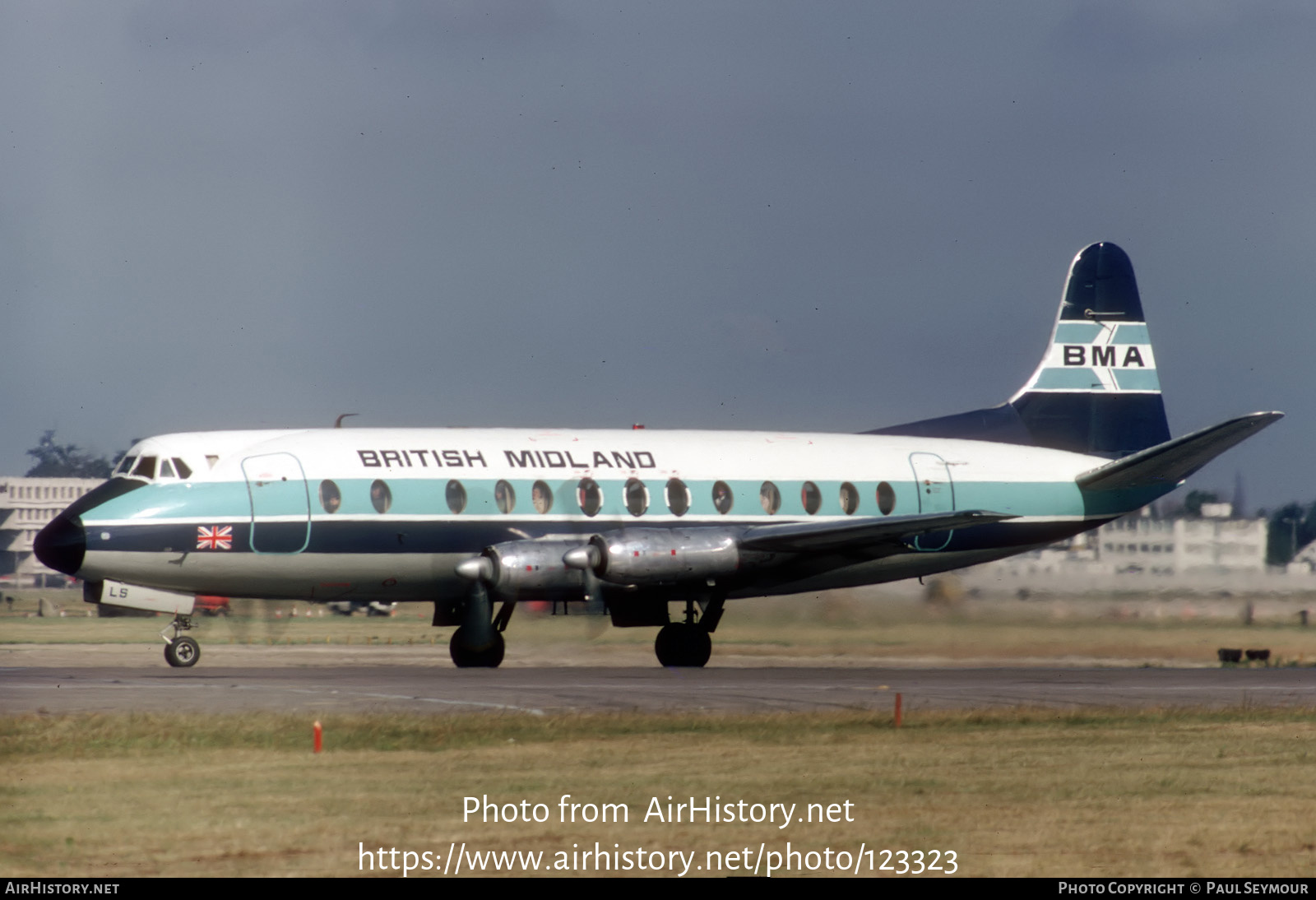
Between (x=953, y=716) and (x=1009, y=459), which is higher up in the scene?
(x=1009, y=459)

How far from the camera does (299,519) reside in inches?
1083

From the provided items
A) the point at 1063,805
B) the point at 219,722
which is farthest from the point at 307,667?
the point at 1063,805

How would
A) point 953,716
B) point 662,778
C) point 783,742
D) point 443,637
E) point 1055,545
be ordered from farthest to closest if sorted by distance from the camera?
point 443,637, point 1055,545, point 953,716, point 783,742, point 662,778

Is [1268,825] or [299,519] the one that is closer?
[1268,825]

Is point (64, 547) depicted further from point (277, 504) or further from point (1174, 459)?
point (1174, 459)

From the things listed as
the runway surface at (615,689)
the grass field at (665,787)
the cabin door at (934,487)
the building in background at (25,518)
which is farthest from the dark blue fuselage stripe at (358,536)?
the building in background at (25,518)

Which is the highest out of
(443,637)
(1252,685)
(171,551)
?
(171,551)

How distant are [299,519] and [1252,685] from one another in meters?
16.1

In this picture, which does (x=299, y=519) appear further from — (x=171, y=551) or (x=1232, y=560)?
(x=1232, y=560)

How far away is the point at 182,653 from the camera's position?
28.4 meters

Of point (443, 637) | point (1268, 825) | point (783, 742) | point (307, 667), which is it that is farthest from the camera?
point (443, 637)

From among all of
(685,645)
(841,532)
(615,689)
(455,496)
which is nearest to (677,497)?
(685,645)

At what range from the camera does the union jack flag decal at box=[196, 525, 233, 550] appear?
88.1 feet

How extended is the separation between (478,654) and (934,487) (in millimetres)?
9901
